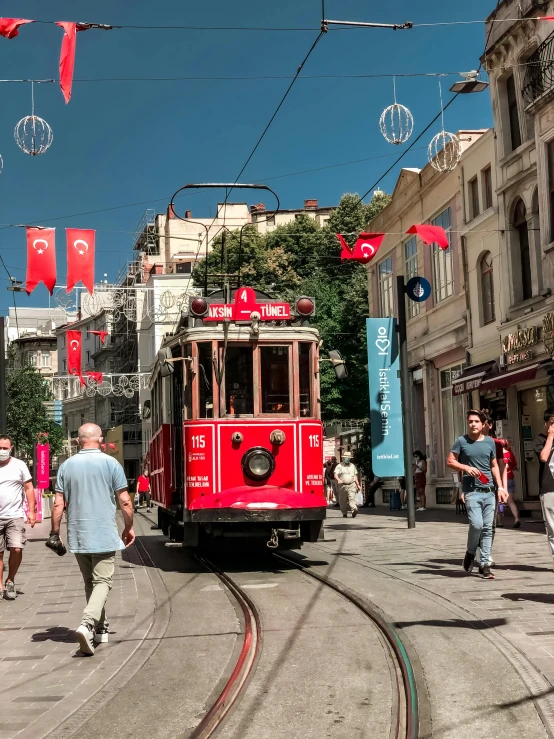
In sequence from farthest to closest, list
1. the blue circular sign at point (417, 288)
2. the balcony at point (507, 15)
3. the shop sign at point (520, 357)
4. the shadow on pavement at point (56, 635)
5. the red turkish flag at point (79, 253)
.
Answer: the shop sign at point (520, 357), the balcony at point (507, 15), the blue circular sign at point (417, 288), the red turkish flag at point (79, 253), the shadow on pavement at point (56, 635)

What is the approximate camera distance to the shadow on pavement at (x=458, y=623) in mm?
8047

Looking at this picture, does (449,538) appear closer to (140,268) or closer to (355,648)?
(355,648)

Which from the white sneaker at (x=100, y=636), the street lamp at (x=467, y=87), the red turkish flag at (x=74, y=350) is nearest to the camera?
the white sneaker at (x=100, y=636)

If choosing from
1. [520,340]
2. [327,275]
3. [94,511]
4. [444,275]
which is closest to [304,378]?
[94,511]

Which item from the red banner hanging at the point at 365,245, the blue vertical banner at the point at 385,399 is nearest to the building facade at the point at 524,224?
the blue vertical banner at the point at 385,399

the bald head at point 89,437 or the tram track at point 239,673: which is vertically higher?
the bald head at point 89,437

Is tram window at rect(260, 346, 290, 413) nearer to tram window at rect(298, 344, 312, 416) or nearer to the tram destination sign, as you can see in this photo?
tram window at rect(298, 344, 312, 416)

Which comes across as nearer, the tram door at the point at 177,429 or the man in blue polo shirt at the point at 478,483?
the man in blue polo shirt at the point at 478,483

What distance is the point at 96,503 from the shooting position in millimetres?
7867

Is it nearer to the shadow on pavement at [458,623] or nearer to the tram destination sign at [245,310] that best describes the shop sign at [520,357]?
the tram destination sign at [245,310]

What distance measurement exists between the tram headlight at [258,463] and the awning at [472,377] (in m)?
11.5

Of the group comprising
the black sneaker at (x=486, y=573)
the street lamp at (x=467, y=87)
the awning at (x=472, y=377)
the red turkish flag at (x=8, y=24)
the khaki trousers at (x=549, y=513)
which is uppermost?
the street lamp at (x=467, y=87)

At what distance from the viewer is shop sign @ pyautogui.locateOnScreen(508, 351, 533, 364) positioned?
21.4 m

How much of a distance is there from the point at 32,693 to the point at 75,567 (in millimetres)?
8281
